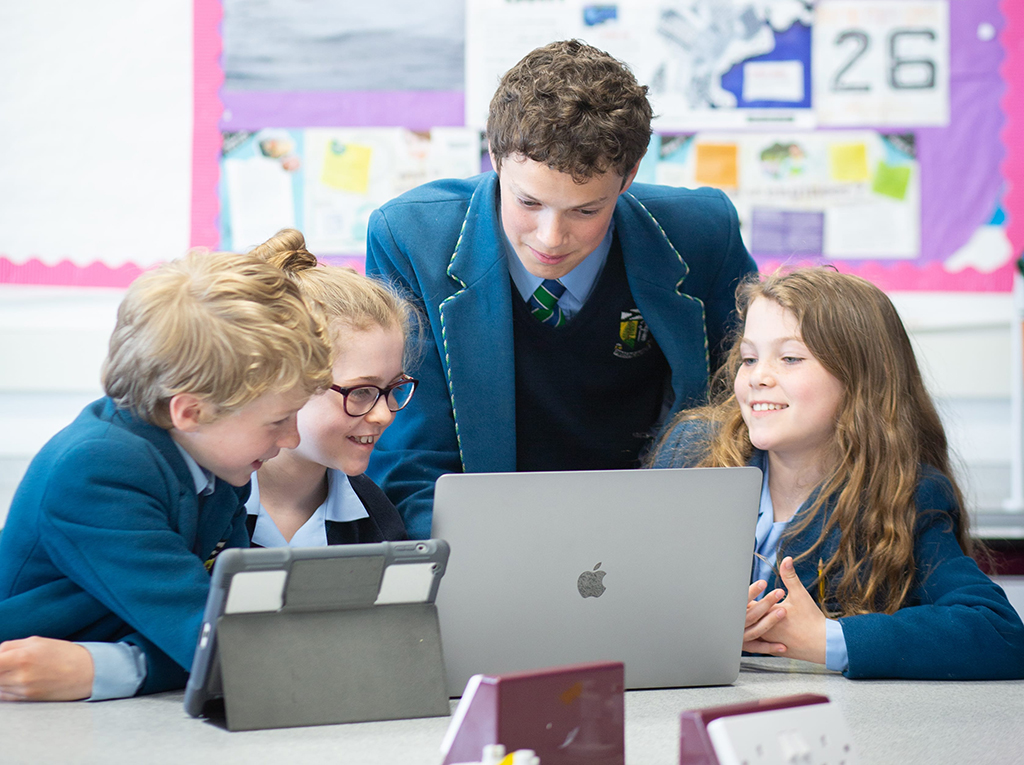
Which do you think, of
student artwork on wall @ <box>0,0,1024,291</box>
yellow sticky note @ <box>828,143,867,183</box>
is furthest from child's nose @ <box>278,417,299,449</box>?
yellow sticky note @ <box>828,143,867,183</box>

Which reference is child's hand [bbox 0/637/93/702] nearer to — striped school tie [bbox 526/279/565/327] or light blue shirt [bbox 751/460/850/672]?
light blue shirt [bbox 751/460/850/672]

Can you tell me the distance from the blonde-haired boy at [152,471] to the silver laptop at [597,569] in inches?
9.8

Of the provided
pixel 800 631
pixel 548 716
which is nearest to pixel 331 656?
pixel 548 716

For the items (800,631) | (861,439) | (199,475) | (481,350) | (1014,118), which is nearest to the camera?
(199,475)

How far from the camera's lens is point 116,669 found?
1.00 m

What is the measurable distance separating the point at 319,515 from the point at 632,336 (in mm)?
625

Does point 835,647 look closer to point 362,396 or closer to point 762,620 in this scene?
point 762,620

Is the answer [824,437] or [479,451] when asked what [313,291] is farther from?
[824,437]

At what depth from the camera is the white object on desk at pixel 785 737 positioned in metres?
0.69

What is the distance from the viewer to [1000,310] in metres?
2.70

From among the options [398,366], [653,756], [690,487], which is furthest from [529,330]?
[653,756]

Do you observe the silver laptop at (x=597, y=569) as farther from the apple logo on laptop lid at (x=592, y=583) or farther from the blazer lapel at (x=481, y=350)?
the blazer lapel at (x=481, y=350)

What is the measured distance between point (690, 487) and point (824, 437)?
1.93 ft

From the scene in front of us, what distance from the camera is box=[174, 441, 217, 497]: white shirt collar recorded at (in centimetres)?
110
